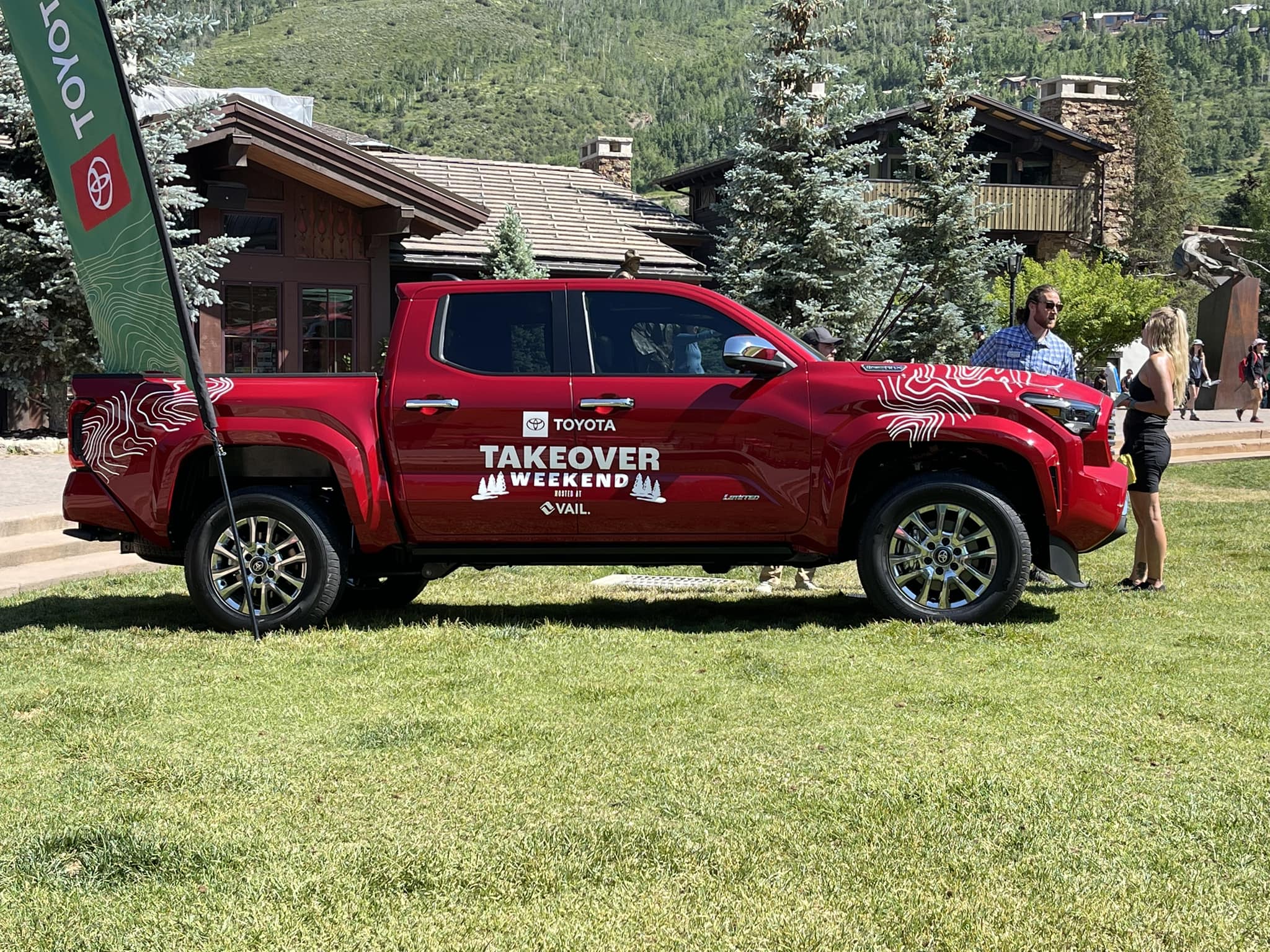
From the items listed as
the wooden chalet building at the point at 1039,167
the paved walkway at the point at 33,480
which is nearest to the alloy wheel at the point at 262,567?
the paved walkway at the point at 33,480

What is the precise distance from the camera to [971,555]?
7.32m

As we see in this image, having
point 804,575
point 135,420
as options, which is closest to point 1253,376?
point 804,575

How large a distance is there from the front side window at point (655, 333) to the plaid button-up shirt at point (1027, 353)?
225 centimetres

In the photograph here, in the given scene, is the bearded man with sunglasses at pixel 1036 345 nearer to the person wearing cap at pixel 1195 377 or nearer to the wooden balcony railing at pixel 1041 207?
the person wearing cap at pixel 1195 377

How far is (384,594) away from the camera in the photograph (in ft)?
28.2

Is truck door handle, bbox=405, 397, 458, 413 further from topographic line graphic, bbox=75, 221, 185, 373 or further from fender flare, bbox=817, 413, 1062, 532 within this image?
fender flare, bbox=817, 413, 1062, 532

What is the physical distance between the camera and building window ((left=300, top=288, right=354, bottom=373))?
23328 mm

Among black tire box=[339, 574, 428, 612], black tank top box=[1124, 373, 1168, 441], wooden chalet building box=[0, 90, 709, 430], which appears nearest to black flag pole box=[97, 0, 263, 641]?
black tire box=[339, 574, 428, 612]

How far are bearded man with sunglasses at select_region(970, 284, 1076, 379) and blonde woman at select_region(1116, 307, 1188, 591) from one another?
1.63 feet

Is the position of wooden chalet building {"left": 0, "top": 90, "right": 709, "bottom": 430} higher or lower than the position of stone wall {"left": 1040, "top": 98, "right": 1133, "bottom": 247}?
lower

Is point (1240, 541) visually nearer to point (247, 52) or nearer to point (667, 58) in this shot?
point (247, 52)

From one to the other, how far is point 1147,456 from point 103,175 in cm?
655

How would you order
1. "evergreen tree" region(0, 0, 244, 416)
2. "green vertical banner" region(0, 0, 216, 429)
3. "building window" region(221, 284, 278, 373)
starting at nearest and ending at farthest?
"green vertical banner" region(0, 0, 216, 429), "evergreen tree" region(0, 0, 244, 416), "building window" region(221, 284, 278, 373)

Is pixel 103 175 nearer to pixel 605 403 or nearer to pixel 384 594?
pixel 605 403
